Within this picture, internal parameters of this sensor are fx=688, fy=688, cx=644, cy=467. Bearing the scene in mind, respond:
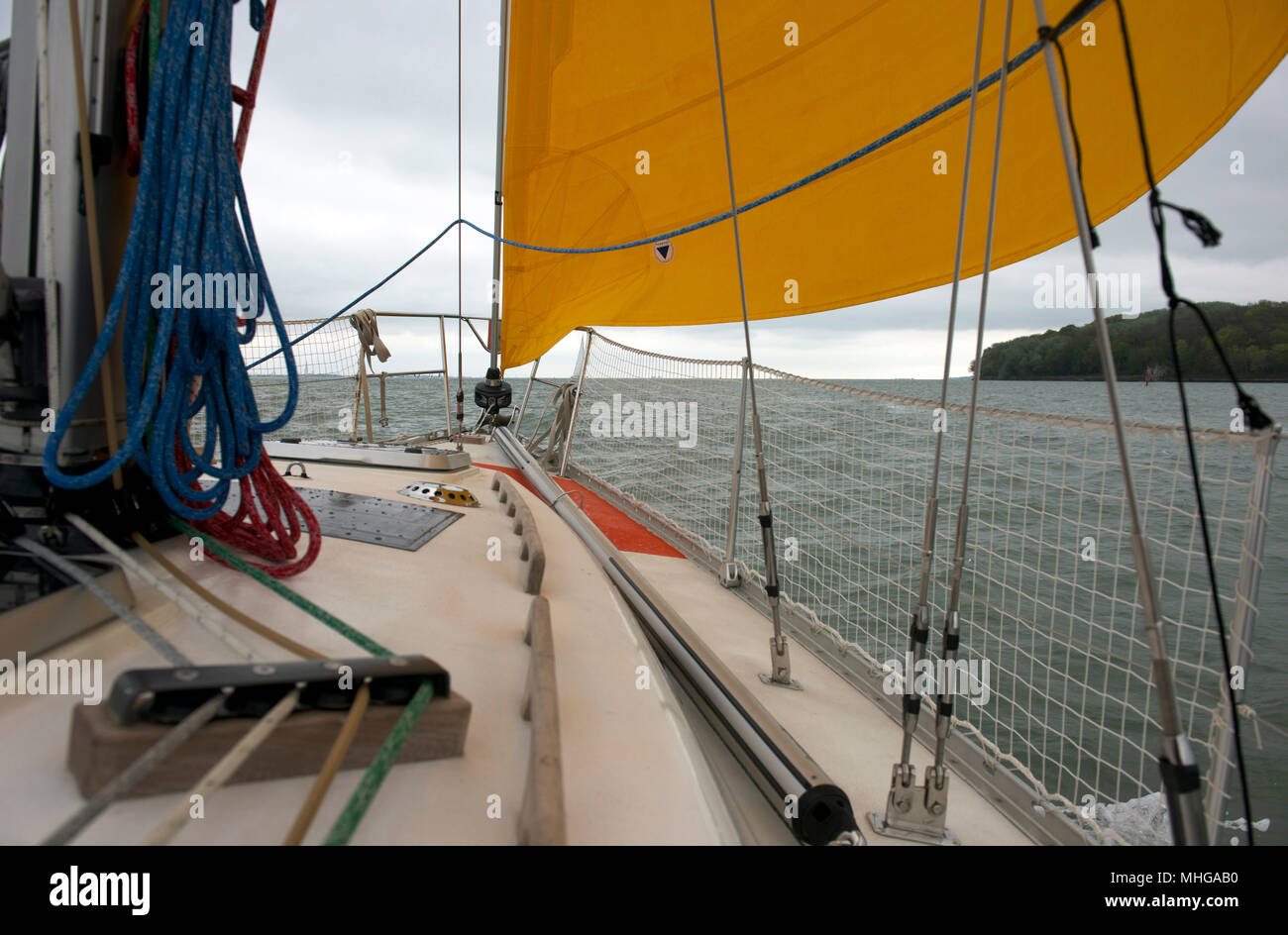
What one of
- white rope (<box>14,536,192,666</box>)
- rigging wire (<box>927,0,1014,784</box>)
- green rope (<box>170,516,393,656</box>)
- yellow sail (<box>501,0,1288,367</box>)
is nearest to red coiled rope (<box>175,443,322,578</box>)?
green rope (<box>170,516,393,656</box>)

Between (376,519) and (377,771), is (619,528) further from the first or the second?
(377,771)

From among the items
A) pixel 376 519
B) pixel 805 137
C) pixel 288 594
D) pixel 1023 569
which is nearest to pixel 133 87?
pixel 288 594

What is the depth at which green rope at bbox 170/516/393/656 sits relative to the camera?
1.05 meters

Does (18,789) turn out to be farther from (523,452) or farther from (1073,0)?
(523,452)

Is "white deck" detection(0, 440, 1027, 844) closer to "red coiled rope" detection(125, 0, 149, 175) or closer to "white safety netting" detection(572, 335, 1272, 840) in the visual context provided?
"white safety netting" detection(572, 335, 1272, 840)

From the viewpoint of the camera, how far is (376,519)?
1961 mm

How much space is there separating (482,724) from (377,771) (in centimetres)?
28

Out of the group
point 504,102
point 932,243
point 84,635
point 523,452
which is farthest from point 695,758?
point 504,102

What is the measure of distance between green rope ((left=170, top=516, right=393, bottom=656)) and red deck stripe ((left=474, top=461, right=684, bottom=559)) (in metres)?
1.96

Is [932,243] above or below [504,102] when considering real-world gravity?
below
